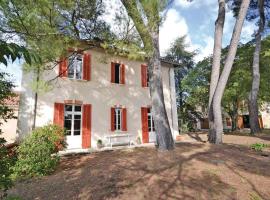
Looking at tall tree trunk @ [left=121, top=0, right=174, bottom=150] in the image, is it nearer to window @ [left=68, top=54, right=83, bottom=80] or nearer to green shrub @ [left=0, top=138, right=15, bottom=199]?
window @ [left=68, top=54, right=83, bottom=80]

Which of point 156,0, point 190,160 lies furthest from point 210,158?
point 156,0

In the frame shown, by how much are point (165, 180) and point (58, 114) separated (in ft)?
24.4

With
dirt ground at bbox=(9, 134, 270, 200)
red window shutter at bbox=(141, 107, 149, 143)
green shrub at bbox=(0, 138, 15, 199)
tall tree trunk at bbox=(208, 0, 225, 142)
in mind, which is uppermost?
tall tree trunk at bbox=(208, 0, 225, 142)

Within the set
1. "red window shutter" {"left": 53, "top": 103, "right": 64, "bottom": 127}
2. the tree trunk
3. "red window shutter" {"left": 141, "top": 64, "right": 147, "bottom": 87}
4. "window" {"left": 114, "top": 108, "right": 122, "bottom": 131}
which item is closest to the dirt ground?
the tree trunk

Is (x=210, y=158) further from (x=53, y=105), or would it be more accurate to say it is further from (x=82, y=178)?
(x=53, y=105)

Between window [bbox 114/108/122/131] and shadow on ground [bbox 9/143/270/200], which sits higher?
window [bbox 114/108/122/131]

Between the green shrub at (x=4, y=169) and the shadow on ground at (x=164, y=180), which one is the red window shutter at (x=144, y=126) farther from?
the green shrub at (x=4, y=169)

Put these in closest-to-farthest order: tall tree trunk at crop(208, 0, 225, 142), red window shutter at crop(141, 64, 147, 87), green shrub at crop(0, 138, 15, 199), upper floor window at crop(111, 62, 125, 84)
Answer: green shrub at crop(0, 138, 15, 199) → tall tree trunk at crop(208, 0, 225, 142) → upper floor window at crop(111, 62, 125, 84) → red window shutter at crop(141, 64, 147, 87)

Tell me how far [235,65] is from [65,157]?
14.4 m

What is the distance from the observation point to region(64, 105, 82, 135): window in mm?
11280

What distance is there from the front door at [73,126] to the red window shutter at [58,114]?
0.36 metres

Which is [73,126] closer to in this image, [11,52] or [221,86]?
[221,86]

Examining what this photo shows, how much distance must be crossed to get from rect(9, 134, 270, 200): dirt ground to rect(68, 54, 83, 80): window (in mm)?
6168

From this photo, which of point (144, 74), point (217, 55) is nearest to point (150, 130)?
point (144, 74)
